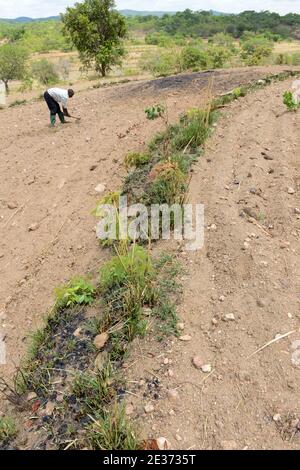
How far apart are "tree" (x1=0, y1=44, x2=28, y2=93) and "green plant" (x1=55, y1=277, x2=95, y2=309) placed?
3204 cm

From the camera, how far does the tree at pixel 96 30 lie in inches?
616

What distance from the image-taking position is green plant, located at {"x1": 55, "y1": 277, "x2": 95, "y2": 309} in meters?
2.99

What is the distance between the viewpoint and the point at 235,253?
321cm

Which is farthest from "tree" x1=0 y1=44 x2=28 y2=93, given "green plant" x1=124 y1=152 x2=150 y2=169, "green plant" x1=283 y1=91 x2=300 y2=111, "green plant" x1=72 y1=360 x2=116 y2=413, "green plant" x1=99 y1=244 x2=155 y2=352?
"green plant" x1=72 y1=360 x2=116 y2=413

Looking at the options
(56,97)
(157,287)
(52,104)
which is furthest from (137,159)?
(52,104)

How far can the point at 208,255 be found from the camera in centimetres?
329

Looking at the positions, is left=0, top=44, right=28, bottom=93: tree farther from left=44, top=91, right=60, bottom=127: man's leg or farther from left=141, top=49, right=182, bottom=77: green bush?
left=44, top=91, right=60, bottom=127: man's leg

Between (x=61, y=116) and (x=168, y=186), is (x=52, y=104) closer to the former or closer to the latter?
(x=61, y=116)

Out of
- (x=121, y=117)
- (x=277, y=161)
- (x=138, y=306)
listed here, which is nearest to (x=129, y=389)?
(x=138, y=306)

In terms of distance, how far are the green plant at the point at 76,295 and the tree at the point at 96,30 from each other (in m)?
15.5

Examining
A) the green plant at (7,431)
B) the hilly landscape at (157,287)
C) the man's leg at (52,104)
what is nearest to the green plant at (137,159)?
the hilly landscape at (157,287)
